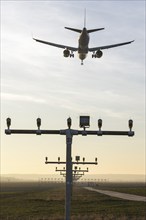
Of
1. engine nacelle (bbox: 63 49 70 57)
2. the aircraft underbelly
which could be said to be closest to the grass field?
the aircraft underbelly

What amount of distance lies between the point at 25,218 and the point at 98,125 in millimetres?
32621

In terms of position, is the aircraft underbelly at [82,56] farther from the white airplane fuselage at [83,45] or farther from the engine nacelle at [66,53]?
the engine nacelle at [66,53]

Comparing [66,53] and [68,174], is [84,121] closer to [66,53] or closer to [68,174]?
[68,174]

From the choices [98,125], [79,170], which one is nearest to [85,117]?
[98,125]

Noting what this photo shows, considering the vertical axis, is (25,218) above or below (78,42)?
below

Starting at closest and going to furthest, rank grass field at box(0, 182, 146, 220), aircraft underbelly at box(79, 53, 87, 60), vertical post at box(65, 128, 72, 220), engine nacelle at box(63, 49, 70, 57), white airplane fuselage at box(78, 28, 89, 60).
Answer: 1. vertical post at box(65, 128, 72, 220)
2. grass field at box(0, 182, 146, 220)
3. engine nacelle at box(63, 49, 70, 57)
4. white airplane fuselage at box(78, 28, 89, 60)
5. aircraft underbelly at box(79, 53, 87, 60)

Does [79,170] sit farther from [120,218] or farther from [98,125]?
[98,125]

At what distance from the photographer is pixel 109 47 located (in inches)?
3113

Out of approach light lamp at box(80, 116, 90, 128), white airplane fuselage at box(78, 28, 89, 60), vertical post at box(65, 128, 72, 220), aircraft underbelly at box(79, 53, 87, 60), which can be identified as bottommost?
vertical post at box(65, 128, 72, 220)

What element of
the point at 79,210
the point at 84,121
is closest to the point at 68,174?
the point at 84,121

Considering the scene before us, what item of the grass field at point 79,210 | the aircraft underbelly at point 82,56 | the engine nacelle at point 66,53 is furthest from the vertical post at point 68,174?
the aircraft underbelly at point 82,56

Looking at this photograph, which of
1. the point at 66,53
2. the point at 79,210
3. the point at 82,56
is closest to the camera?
the point at 79,210

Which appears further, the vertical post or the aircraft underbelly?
the aircraft underbelly

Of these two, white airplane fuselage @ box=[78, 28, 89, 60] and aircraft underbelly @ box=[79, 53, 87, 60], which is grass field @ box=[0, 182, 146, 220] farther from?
white airplane fuselage @ box=[78, 28, 89, 60]
